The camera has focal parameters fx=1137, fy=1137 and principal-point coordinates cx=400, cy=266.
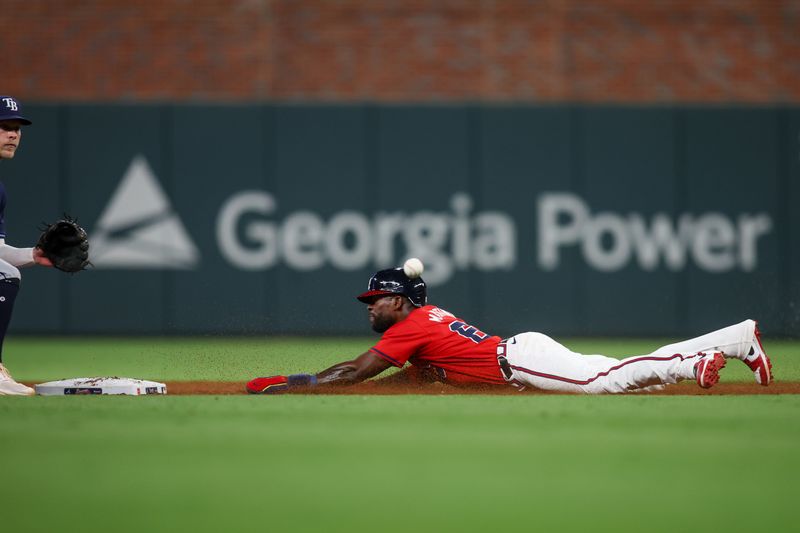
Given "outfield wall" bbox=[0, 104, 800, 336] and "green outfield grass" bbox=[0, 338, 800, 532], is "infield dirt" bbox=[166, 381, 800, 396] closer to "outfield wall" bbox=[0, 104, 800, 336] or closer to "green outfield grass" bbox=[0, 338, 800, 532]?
"green outfield grass" bbox=[0, 338, 800, 532]

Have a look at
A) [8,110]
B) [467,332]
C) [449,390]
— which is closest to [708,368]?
[467,332]

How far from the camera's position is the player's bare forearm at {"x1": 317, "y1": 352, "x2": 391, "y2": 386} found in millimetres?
6445

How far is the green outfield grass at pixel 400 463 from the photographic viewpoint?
3490mm

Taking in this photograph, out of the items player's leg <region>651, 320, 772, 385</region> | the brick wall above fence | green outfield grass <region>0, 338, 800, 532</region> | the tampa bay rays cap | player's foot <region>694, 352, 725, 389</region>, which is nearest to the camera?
green outfield grass <region>0, 338, 800, 532</region>

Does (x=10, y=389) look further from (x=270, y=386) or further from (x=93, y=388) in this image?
(x=270, y=386)

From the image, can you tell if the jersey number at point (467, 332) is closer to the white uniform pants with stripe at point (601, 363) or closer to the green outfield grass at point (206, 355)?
the white uniform pants with stripe at point (601, 363)

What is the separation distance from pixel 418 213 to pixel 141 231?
324 cm

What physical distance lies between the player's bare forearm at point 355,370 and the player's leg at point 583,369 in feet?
2.71

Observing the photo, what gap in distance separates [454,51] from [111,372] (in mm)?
7963

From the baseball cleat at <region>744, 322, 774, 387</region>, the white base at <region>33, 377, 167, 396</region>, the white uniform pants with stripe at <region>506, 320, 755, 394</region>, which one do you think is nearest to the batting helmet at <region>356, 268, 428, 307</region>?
the white uniform pants with stripe at <region>506, 320, 755, 394</region>

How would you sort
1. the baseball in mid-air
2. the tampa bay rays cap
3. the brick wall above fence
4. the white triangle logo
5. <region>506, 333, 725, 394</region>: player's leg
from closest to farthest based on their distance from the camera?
<region>506, 333, 725, 394</region>: player's leg
the baseball in mid-air
the tampa bay rays cap
the white triangle logo
the brick wall above fence

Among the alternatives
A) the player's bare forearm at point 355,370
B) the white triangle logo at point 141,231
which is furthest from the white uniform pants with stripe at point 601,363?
the white triangle logo at point 141,231

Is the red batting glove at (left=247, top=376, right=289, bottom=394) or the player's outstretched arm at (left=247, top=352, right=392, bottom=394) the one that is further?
the red batting glove at (left=247, top=376, right=289, bottom=394)

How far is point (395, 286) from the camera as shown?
6902mm
